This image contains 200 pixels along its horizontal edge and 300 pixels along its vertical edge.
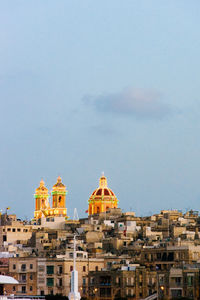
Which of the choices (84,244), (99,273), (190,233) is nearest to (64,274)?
(99,273)

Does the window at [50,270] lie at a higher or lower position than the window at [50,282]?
higher

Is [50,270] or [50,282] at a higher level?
[50,270]

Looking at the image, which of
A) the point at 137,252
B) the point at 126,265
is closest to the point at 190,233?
the point at 137,252

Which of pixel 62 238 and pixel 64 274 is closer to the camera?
pixel 64 274

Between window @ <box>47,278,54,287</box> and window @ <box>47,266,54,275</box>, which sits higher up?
window @ <box>47,266,54,275</box>

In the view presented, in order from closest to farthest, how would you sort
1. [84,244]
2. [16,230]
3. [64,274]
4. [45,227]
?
1. [64,274]
2. [84,244]
3. [16,230]
4. [45,227]

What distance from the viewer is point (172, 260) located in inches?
4958

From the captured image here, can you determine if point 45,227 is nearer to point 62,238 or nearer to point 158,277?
point 62,238

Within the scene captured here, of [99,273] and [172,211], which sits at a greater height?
[172,211]

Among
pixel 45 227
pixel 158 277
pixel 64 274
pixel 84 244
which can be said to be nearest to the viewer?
pixel 158 277

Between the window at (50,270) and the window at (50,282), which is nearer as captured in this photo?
the window at (50,282)

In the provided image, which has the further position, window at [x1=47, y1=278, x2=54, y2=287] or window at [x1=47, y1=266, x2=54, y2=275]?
window at [x1=47, y1=266, x2=54, y2=275]

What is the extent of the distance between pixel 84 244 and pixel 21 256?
980cm

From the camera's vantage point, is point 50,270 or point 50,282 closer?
point 50,282
